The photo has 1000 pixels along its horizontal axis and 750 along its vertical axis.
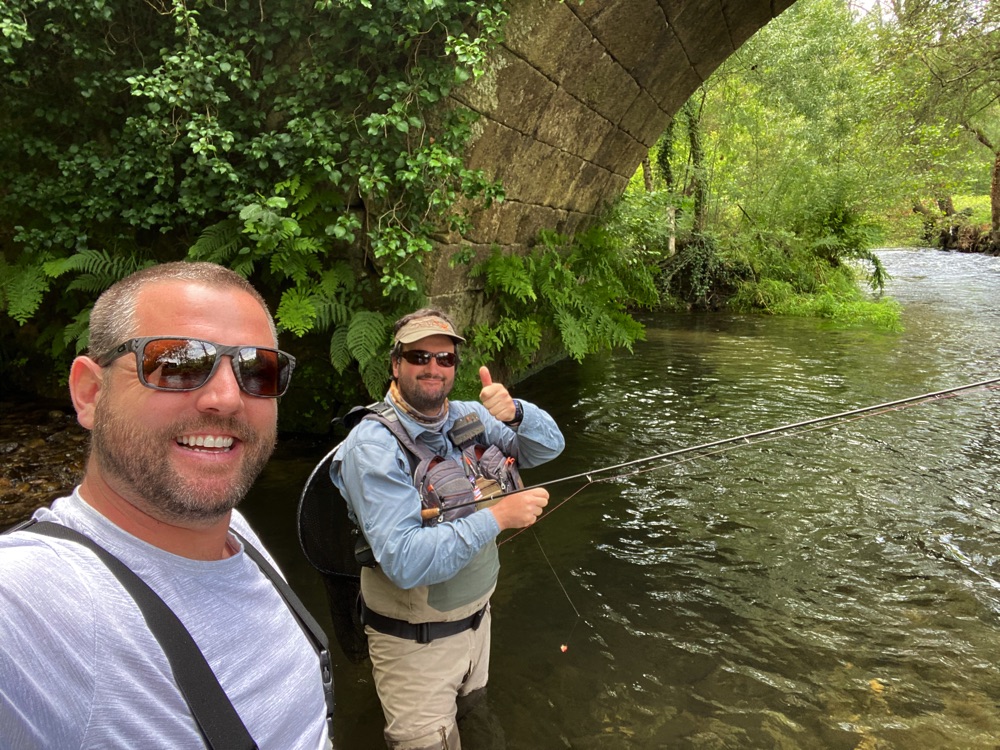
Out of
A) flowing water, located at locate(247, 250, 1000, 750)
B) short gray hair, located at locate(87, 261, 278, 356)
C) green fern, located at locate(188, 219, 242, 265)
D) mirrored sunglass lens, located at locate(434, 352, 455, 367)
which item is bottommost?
flowing water, located at locate(247, 250, 1000, 750)

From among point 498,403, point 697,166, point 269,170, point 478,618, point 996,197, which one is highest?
point 697,166

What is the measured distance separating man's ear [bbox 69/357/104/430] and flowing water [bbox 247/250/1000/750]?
2550mm

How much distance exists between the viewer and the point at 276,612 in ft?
4.25

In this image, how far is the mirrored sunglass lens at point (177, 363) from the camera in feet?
3.79

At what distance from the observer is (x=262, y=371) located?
1.31 meters

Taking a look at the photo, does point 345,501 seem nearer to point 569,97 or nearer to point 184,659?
point 184,659

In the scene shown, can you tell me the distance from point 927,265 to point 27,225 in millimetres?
29115


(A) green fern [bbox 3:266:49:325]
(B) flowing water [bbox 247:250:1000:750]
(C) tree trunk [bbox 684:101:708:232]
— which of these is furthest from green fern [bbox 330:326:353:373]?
(C) tree trunk [bbox 684:101:708:232]

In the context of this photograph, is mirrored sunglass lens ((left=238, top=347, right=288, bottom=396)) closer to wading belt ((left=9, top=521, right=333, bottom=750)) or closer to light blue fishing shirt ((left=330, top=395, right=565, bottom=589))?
wading belt ((left=9, top=521, right=333, bottom=750))

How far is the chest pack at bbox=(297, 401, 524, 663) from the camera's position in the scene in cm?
250

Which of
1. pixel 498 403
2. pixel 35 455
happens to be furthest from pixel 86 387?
pixel 35 455

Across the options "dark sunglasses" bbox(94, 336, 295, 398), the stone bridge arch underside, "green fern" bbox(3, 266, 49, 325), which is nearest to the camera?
"dark sunglasses" bbox(94, 336, 295, 398)

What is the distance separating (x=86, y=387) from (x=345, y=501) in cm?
166

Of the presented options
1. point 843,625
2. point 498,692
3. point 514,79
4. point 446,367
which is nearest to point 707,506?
point 843,625
